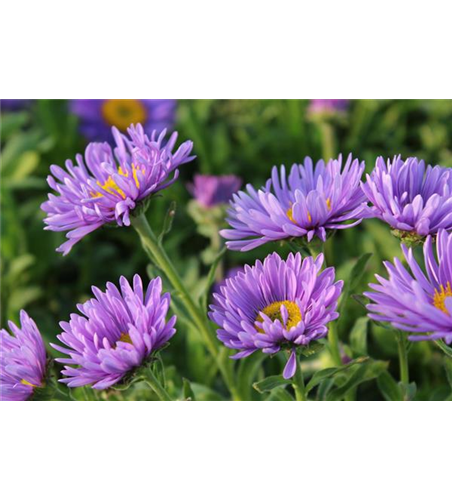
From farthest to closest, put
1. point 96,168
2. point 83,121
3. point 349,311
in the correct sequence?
point 83,121, point 349,311, point 96,168

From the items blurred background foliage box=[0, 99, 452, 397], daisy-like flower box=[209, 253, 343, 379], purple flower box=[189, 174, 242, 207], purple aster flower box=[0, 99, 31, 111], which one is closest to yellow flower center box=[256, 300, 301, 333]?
daisy-like flower box=[209, 253, 343, 379]

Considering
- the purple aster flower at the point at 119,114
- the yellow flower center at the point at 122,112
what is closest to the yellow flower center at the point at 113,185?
the purple aster flower at the point at 119,114

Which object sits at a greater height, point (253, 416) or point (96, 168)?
point (96, 168)

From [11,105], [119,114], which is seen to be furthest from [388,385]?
[11,105]

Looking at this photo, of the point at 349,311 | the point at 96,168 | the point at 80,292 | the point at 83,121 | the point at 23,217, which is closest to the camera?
the point at 96,168

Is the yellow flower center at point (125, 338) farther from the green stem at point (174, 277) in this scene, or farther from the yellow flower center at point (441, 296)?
the yellow flower center at point (441, 296)

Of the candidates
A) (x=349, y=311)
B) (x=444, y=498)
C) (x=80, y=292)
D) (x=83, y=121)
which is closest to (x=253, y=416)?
(x=444, y=498)

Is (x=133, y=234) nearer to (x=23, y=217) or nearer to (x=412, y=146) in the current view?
(x=23, y=217)

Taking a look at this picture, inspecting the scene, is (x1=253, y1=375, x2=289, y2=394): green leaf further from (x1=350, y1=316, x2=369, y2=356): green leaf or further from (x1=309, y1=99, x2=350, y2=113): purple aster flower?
(x1=309, y1=99, x2=350, y2=113): purple aster flower
